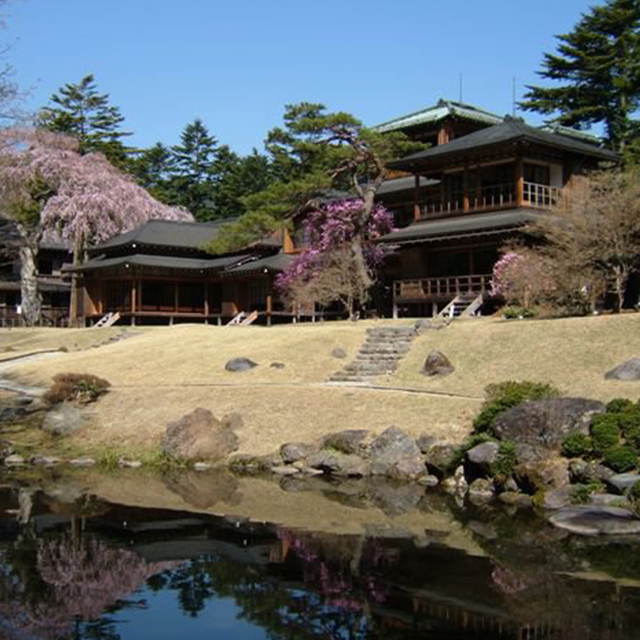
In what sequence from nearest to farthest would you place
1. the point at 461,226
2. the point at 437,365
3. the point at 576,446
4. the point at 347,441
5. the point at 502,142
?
the point at 576,446
the point at 347,441
the point at 437,365
the point at 502,142
the point at 461,226

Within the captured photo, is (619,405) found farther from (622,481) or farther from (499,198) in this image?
(499,198)

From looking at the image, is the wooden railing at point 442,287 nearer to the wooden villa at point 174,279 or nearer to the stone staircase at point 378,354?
the stone staircase at point 378,354

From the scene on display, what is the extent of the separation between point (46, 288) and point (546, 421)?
44704mm

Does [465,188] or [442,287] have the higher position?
[465,188]

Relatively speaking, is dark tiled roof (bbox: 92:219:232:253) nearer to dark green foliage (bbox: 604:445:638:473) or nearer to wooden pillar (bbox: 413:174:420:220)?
wooden pillar (bbox: 413:174:420:220)

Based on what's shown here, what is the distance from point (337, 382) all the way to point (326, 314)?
16832 mm

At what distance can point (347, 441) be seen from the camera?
62.3 ft

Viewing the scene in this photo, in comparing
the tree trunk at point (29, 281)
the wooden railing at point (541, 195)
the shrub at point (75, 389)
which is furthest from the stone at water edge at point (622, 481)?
the tree trunk at point (29, 281)

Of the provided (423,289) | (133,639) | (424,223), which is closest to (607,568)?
(133,639)

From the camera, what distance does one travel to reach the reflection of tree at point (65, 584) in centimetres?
898

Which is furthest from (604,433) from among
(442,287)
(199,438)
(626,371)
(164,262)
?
(164,262)

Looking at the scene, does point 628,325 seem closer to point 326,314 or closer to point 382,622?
point 382,622

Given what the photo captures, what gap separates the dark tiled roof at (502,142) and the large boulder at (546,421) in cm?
1894

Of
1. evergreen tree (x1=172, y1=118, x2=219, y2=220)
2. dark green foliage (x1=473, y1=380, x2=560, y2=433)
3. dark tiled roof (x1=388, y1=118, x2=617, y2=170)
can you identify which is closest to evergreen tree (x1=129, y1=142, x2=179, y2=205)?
evergreen tree (x1=172, y1=118, x2=219, y2=220)
